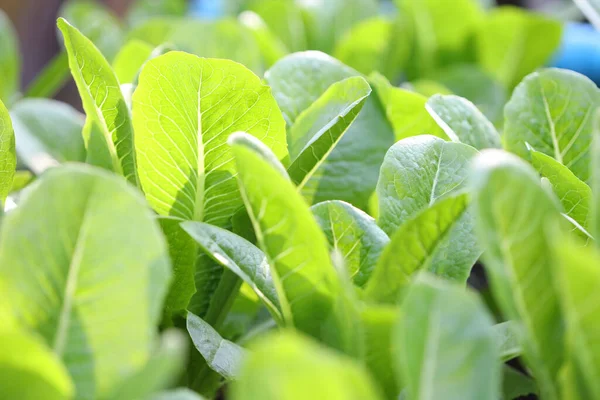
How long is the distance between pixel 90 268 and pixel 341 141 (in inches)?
12.3

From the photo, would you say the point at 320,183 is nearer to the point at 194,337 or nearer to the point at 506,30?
the point at 194,337

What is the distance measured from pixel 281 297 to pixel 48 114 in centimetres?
49

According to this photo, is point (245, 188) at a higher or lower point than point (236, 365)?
higher

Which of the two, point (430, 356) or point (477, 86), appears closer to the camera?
point (430, 356)

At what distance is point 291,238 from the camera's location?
41 centimetres

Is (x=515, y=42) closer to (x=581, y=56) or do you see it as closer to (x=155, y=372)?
(x=581, y=56)

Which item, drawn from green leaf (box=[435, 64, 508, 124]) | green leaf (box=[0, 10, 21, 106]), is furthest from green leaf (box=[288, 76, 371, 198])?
green leaf (box=[0, 10, 21, 106])

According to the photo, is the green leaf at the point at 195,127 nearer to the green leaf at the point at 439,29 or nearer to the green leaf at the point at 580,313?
the green leaf at the point at 580,313

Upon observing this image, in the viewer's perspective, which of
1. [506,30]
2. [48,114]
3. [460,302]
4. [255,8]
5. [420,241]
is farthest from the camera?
[255,8]

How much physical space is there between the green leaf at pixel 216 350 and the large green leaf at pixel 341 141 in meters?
0.17

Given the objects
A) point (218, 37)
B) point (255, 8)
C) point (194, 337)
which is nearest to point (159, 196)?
point (194, 337)

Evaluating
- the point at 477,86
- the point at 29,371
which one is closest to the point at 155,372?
the point at 29,371

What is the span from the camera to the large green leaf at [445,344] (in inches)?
12.8

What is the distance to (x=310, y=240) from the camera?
40 cm
